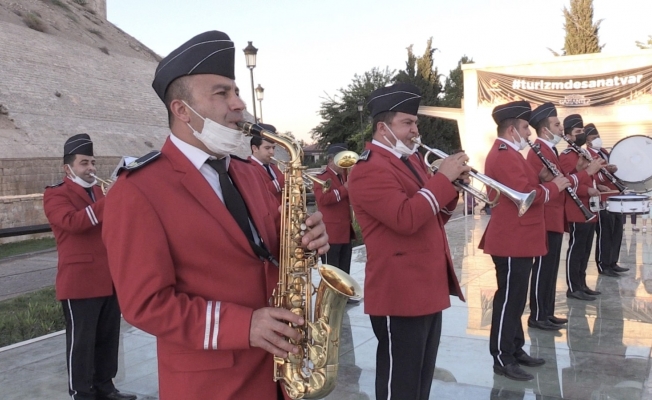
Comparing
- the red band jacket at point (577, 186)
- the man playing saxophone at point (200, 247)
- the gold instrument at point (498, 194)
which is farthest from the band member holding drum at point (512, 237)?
the man playing saxophone at point (200, 247)

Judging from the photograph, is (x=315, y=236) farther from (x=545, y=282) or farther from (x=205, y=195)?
(x=545, y=282)

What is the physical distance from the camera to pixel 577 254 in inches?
297

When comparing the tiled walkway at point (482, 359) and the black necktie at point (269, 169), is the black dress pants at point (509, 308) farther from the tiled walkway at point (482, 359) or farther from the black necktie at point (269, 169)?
the black necktie at point (269, 169)

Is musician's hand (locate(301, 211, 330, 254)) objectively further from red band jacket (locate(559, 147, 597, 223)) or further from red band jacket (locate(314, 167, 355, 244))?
red band jacket (locate(559, 147, 597, 223))

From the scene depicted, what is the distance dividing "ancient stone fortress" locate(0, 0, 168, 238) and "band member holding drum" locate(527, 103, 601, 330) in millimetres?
19298

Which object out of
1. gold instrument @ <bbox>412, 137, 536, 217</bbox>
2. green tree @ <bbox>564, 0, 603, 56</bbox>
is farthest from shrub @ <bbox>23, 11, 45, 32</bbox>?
gold instrument @ <bbox>412, 137, 536, 217</bbox>

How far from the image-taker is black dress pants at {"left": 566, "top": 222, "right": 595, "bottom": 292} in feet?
24.6

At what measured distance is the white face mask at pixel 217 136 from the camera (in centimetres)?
214

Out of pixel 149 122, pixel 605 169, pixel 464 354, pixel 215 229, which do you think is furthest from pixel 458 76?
Answer: pixel 215 229

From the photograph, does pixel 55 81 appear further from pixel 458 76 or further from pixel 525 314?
pixel 525 314

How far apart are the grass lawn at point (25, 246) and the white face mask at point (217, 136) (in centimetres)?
1586

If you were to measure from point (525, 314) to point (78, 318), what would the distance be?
16.4ft

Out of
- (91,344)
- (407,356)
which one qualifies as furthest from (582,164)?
(91,344)

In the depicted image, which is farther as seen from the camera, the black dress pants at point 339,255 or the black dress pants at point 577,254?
the black dress pants at point 339,255
